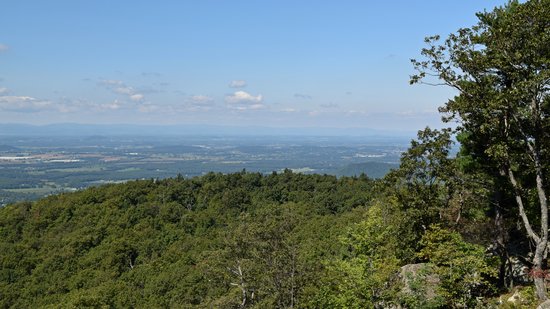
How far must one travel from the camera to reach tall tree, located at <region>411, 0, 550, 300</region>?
13.0m

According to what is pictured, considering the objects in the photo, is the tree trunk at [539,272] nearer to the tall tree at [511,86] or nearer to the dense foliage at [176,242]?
the tall tree at [511,86]

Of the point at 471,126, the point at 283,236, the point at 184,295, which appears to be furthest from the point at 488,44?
the point at 184,295

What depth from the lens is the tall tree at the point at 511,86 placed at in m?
13.0

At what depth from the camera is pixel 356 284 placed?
1547cm

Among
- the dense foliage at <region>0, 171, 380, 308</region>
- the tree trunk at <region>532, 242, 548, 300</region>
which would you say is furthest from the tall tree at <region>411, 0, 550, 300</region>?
the dense foliage at <region>0, 171, 380, 308</region>

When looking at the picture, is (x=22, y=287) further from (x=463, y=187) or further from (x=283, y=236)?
(x=463, y=187)

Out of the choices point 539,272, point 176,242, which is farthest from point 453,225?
point 176,242

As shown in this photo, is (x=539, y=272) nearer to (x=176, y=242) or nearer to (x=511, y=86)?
(x=511, y=86)

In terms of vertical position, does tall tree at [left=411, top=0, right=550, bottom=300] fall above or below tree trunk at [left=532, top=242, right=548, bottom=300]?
above

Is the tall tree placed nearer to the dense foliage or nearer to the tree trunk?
the tree trunk

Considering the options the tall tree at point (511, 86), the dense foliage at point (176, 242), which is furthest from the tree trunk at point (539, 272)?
the dense foliage at point (176, 242)

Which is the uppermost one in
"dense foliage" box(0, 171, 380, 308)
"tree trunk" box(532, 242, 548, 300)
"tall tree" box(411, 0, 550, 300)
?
"tall tree" box(411, 0, 550, 300)

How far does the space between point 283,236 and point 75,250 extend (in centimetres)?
4658

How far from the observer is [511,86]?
14031 millimetres
